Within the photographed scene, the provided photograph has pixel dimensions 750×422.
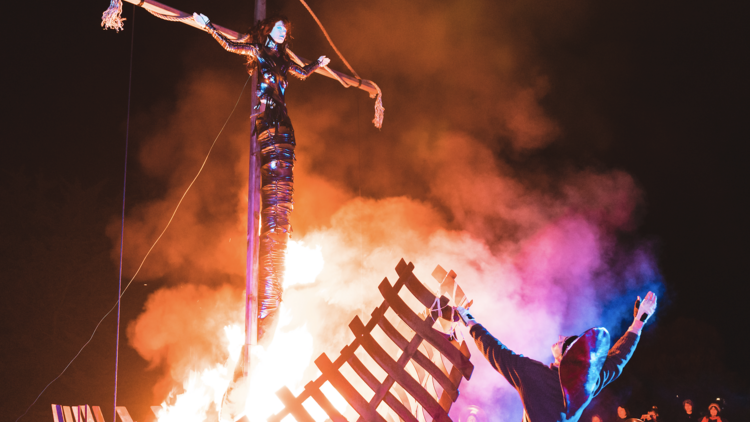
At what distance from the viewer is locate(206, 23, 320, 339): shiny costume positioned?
4.41m

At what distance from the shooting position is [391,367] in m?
2.80

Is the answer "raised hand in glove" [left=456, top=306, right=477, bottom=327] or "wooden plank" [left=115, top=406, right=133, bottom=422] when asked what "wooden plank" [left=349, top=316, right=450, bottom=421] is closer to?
"raised hand in glove" [left=456, top=306, right=477, bottom=327]

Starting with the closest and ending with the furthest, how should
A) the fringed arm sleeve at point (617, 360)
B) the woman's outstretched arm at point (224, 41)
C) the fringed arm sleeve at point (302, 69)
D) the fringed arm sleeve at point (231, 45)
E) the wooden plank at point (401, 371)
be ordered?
the wooden plank at point (401, 371)
the fringed arm sleeve at point (617, 360)
the woman's outstretched arm at point (224, 41)
the fringed arm sleeve at point (231, 45)
the fringed arm sleeve at point (302, 69)

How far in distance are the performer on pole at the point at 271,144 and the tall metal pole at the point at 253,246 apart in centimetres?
6

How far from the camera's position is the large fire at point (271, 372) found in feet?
13.6

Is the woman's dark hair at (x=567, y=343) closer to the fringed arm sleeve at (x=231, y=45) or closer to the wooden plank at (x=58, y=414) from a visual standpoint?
the fringed arm sleeve at (x=231, y=45)

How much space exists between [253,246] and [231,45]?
75.1 inches

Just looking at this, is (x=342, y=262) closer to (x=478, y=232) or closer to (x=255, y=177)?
(x=478, y=232)

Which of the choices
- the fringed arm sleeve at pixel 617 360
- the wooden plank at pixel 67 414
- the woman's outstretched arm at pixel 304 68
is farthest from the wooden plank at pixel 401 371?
the woman's outstretched arm at pixel 304 68

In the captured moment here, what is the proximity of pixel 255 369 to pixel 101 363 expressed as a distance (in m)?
10.5

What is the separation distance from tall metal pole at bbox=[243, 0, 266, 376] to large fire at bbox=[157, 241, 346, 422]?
0.49 ft

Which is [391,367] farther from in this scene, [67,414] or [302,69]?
[302,69]

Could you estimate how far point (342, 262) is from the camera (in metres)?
8.65

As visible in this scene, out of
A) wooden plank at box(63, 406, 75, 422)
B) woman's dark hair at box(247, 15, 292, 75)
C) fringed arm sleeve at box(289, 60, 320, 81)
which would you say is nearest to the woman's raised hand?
woman's dark hair at box(247, 15, 292, 75)
